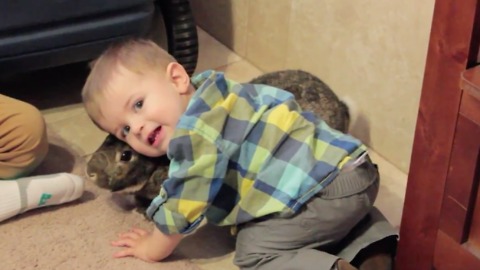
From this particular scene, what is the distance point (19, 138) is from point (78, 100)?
32 centimetres

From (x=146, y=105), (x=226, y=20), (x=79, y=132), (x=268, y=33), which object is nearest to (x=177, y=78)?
(x=146, y=105)

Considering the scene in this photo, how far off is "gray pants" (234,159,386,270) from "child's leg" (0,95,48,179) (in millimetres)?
389

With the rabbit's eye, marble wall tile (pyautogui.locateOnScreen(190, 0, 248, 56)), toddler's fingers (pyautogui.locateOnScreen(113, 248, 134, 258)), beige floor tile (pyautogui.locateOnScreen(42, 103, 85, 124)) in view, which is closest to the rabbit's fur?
the rabbit's eye

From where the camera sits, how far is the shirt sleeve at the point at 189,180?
3.35 feet

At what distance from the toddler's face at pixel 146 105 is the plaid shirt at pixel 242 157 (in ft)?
0.14

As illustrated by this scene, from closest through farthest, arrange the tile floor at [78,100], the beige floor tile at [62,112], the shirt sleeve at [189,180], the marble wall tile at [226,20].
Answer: the shirt sleeve at [189,180], the tile floor at [78,100], the beige floor tile at [62,112], the marble wall tile at [226,20]

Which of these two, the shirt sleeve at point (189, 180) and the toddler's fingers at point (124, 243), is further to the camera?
the toddler's fingers at point (124, 243)

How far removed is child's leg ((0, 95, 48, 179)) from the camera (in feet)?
4.02

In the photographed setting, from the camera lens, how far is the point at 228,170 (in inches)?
42.4

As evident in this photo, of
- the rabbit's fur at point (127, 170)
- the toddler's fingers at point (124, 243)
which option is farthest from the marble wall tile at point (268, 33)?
the toddler's fingers at point (124, 243)

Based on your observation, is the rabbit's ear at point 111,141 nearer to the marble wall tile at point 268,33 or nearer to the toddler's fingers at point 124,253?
→ the toddler's fingers at point 124,253

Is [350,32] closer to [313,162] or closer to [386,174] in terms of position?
[386,174]

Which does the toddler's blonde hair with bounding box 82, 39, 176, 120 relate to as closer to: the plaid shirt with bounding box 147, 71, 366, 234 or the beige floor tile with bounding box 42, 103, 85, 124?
the plaid shirt with bounding box 147, 71, 366, 234

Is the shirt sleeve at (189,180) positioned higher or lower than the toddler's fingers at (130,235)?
higher
